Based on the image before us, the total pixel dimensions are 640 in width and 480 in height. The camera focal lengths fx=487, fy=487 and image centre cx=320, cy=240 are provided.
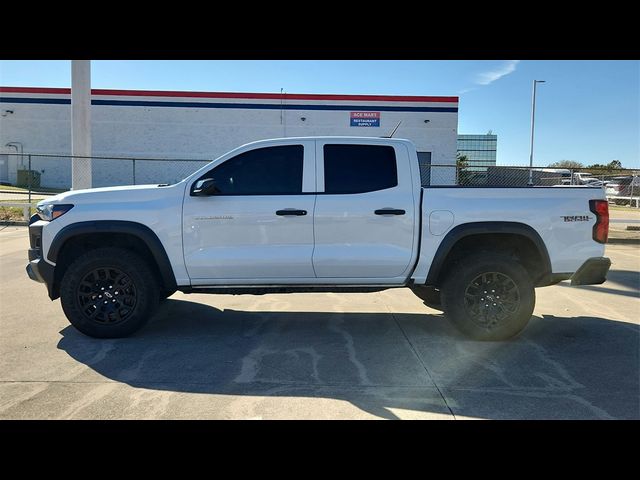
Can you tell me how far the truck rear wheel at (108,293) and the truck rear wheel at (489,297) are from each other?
319 centimetres

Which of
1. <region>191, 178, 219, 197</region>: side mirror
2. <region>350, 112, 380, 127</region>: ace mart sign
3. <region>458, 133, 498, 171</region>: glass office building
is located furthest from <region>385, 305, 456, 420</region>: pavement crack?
<region>458, 133, 498, 171</region>: glass office building

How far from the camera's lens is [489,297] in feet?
17.2

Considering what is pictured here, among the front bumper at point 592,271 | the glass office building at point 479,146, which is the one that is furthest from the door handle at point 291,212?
the glass office building at point 479,146

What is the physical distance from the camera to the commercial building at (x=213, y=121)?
32.5 metres

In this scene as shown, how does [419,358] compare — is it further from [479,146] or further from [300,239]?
[479,146]

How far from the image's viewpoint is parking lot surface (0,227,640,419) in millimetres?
3627

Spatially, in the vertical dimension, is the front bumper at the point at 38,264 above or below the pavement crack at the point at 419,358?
above

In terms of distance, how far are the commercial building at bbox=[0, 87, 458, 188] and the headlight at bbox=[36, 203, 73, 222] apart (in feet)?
91.4

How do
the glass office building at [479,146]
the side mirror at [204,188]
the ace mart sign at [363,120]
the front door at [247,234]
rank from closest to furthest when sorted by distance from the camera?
1. the side mirror at [204,188]
2. the front door at [247,234]
3. the ace mart sign at [363,120]
4. the glass office building at [479,146]

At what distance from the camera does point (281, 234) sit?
512 centimetres

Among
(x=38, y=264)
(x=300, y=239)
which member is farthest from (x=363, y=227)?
(x=38, y=264)

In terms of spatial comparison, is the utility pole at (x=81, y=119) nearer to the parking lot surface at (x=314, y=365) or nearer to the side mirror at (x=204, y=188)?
the parking lot surface at (x=314, y=365)

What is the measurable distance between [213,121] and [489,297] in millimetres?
30128
